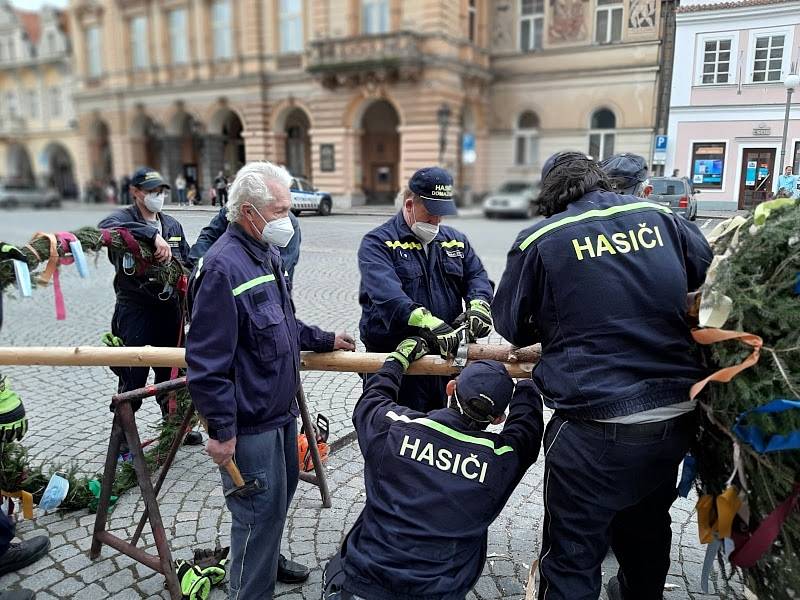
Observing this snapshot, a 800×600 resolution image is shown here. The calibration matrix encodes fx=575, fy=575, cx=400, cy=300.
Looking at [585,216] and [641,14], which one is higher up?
[641,14]

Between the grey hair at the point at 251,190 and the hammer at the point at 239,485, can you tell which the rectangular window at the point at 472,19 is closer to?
the grey hair at the point at 251,190

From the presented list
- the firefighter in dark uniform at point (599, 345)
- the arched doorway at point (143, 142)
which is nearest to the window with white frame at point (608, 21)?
the firefighter in dark uniform at point (599, 345)

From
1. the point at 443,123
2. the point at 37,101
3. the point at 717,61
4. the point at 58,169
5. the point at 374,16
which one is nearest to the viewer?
the point at 717,61

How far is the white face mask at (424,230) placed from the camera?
3.12 meters

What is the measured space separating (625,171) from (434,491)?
2.02 metres

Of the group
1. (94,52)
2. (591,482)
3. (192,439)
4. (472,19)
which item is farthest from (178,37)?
(591,482)

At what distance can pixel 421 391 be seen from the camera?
3176 mm

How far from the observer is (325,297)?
6160mm

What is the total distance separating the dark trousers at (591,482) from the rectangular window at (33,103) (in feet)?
149

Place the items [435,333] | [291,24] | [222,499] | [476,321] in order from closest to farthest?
[435,333] < [476,321] < [222,499] < [291,24]

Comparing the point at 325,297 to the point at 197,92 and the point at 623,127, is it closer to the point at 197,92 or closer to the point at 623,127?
the point at 623,127

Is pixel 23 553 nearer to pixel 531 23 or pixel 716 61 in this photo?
pixel 716 61

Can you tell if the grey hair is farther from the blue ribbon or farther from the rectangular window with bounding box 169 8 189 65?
the rectangular window with bounding box 169 8 189 65

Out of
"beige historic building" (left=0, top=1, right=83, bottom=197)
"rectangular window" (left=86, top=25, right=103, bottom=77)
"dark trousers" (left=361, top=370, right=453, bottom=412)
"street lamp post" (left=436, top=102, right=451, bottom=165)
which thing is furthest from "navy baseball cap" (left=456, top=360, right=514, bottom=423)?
"beige historic building" (left=0, top=1, right=83, bottom=197)
